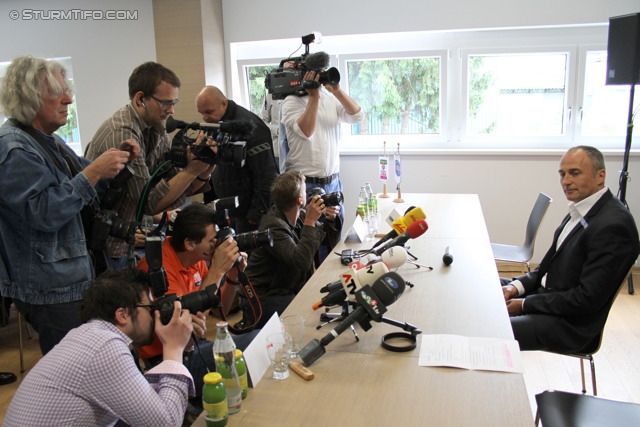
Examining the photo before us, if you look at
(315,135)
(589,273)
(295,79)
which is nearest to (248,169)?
(315,135)

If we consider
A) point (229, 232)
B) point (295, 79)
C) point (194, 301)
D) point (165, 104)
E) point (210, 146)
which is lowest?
point (194, 301)

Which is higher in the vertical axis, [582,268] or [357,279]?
[357,279]

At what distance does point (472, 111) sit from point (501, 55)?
1.73 feet

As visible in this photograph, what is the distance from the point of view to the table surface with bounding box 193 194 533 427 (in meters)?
1.29

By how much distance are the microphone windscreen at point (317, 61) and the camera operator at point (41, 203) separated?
183cm

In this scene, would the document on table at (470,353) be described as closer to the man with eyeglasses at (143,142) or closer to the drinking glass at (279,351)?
the drinking glass at (279,351)

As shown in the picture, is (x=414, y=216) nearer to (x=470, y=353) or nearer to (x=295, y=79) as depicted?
(x=470, y=353)

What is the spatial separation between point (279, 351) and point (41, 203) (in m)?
0.95

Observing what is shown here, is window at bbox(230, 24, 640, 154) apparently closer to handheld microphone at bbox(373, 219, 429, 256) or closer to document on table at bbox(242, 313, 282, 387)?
handheld microphone at bbox(373, 219, 429, 256)

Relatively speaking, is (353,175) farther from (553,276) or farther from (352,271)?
(352,271)

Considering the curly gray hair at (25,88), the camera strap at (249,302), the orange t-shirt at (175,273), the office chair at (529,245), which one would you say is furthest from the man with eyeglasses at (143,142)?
the office chair at (529,245)

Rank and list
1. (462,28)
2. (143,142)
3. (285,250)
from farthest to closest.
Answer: (462,28), (285,250), (143,142)

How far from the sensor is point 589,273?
2115 mm

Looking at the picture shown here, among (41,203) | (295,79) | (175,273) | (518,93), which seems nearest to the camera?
(41,203)
